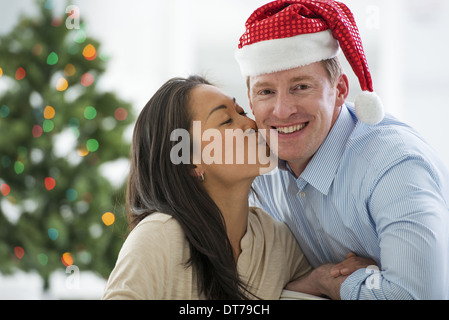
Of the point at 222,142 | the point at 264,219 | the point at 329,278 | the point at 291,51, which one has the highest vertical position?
the point at 291,51

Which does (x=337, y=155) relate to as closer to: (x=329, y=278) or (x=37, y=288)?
(x=329, y=278)

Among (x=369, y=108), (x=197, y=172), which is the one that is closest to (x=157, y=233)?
(x=197, y=172)

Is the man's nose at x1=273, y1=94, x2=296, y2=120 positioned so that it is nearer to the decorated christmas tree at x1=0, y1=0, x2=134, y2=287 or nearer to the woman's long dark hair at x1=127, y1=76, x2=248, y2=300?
the woman's long dark hair at x1=127, y1=76, x2=248, y2=300

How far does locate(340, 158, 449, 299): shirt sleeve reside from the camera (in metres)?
1.26

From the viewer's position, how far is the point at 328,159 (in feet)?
5.08

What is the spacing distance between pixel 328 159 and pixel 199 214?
1.36ft

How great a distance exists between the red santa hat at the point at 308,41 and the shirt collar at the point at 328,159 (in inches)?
5.2

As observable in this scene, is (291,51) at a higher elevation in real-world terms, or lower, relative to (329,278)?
higher

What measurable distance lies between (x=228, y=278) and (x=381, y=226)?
42 cm

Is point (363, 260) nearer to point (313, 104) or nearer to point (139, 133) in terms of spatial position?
point (313, 104)

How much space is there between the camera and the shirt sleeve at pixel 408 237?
4.14 ft

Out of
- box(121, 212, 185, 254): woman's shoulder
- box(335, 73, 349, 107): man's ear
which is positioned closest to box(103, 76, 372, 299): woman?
box(121, 212, 185, 254): woman's shoulder

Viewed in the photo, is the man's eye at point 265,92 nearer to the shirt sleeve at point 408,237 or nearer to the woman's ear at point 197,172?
the woman's ear at point 197,172

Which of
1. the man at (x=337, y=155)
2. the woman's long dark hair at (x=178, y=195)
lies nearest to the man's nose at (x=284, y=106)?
the man at (x=337, y=155)
